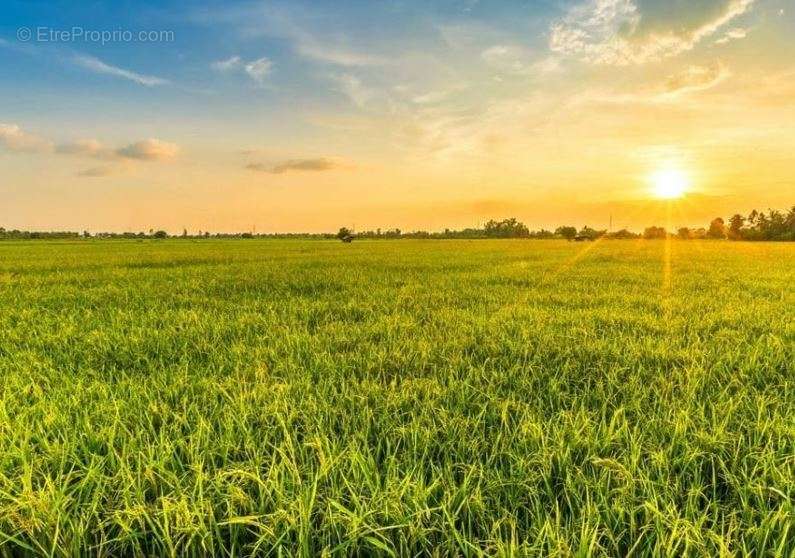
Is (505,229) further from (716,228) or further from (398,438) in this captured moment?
(398,438)

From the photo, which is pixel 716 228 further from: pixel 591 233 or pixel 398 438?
pixel 398 438

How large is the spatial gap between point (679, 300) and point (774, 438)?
18.7 feet

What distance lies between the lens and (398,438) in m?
2.07

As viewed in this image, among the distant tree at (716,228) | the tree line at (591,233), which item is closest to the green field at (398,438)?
the tree line at (591,233)

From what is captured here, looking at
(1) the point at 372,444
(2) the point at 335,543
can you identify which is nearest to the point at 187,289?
(1) the point at 372,444

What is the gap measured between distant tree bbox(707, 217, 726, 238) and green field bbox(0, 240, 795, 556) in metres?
141

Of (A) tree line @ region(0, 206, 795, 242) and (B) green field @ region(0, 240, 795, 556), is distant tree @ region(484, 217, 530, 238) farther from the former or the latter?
(B) green field @ region(0, 240, 795, 556)

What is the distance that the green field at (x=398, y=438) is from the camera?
4.55ft

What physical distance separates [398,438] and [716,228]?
15028cm

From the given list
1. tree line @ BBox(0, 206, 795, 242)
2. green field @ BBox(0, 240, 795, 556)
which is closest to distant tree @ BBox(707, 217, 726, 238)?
tree line @ BBox(0, 206, 795, 242)

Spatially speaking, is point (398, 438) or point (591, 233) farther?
point (591, 233)

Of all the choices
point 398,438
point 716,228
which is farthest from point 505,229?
point 398,438

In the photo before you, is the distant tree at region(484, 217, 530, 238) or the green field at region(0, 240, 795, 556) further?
the distant tree at region(484, 217, 530, 238)

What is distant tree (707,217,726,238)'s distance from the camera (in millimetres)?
117062
